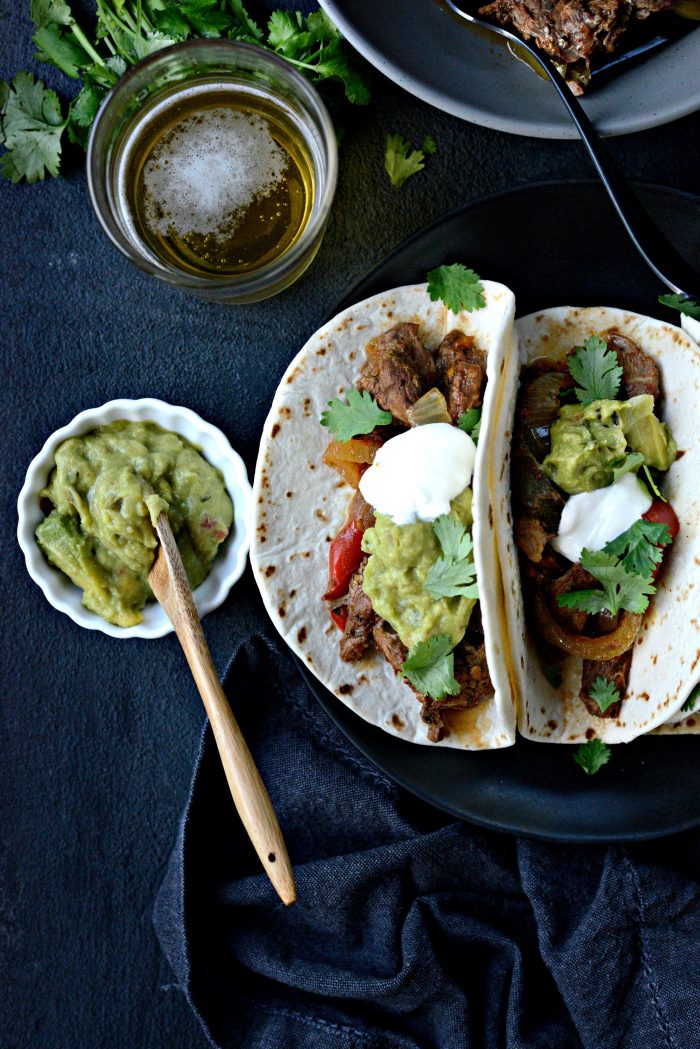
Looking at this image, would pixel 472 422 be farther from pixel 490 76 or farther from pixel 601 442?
pixel 490 76

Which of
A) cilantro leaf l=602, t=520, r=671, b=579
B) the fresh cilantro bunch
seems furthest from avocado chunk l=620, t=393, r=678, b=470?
the fresh cilantro bunch

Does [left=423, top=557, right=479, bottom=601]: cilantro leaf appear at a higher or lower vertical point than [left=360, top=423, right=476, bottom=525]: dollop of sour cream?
lower

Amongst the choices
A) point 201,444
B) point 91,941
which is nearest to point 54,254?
point 201,444

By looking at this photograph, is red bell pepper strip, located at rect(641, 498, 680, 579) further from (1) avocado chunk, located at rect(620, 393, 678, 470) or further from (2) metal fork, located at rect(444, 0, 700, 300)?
(2) metal fork, located at rect(444, 0, 700, 300)

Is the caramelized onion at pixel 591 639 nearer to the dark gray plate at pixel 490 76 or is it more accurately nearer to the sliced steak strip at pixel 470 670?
the sliced steak strip at pixel 470 670

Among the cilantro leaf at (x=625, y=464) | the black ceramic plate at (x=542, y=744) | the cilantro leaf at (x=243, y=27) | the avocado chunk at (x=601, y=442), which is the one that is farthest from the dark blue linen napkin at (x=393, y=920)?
the cilantro leaf at (x=243, y=27)

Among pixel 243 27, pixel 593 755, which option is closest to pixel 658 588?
pixel 593 755
